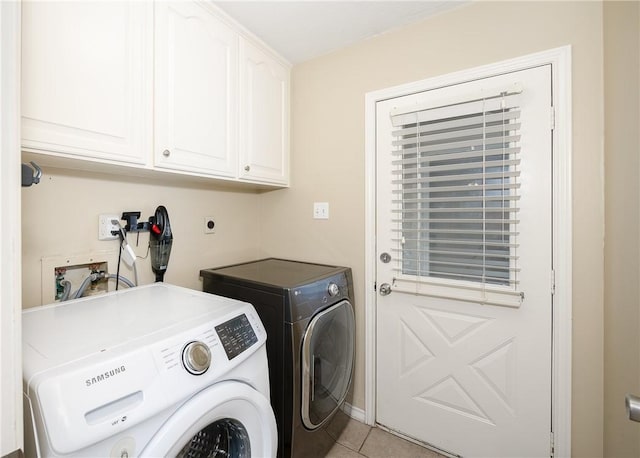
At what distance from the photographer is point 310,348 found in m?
1.35

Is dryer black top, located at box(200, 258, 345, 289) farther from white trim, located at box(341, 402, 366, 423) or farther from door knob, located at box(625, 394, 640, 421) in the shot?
door knob, located at box(625, 394, 640, 421)

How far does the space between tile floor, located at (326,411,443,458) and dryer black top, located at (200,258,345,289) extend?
808 mm

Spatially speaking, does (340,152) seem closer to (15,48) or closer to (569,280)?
(569,280)

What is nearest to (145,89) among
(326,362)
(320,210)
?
(320,210)

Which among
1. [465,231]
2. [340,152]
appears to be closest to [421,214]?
[465,231]

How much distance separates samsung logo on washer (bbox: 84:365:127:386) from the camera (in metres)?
0.67

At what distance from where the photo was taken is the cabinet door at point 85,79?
93 cm

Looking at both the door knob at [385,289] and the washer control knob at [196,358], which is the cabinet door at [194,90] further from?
the door knob at [385,289]

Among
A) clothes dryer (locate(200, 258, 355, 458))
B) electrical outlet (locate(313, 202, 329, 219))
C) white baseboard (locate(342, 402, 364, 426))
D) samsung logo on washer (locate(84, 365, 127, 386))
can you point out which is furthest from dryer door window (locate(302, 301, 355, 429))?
samsung logo on washer (locate(84, 365, 127, 386))

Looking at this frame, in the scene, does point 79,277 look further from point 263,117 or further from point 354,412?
point 354,412

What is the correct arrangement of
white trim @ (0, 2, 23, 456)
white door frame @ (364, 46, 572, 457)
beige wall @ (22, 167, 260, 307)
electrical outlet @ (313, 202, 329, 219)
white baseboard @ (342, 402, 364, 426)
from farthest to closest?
electrical outlet @ (313, 202, 329, 219), white baseboard @ (342, 402, 364, 426), white door frame @ (364, 46, 572, 457), beige wall @ (22, 167, 260, 307), white trim @ (0, 2, 23, 456)

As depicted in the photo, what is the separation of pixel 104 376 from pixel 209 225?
130 centimetres

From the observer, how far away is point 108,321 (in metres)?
0.98

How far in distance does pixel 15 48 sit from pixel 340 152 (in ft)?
5.06
